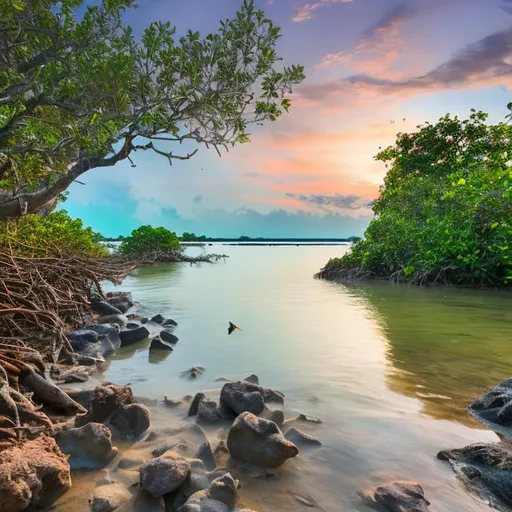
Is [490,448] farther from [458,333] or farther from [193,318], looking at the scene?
[193,318]

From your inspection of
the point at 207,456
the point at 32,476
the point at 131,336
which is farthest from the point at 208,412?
the point at 131,336

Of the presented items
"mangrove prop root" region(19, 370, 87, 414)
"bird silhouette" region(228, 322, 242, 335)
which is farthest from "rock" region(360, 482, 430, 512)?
"bird silhouette" region(228, 322, 242, 335)

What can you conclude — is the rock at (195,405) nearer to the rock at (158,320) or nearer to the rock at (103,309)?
the rock at (158,320)

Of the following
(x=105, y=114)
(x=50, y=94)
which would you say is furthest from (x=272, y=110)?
(x=50, y=94)

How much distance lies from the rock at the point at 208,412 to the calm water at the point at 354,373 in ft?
2.80

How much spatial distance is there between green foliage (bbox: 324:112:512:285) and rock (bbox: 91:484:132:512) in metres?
11.9

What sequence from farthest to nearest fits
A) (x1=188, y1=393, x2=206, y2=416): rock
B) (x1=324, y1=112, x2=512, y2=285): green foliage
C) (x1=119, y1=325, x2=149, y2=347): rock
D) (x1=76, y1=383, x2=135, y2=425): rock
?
(x1=324, y1=112, x2=512, y2=285): green foliage
(x1=119, y1=325, x2=149, y2=347): rock
(x1=188, y1=393, x2=206, y2=416): rock
(x1=76, y1=383, x2=135, y2=425): rock

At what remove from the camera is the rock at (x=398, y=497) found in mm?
2439

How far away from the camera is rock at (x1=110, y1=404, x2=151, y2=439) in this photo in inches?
133

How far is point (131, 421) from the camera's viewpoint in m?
3.43

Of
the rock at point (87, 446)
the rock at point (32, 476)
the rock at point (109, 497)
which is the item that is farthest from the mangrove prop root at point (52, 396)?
the rock at point (109, 497)

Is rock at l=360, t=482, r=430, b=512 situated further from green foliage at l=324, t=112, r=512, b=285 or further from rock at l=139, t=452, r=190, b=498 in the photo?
green foliage at l=324, t=112, r=512, b=285

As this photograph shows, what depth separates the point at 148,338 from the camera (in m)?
7.72

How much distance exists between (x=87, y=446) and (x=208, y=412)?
3.84 feet
